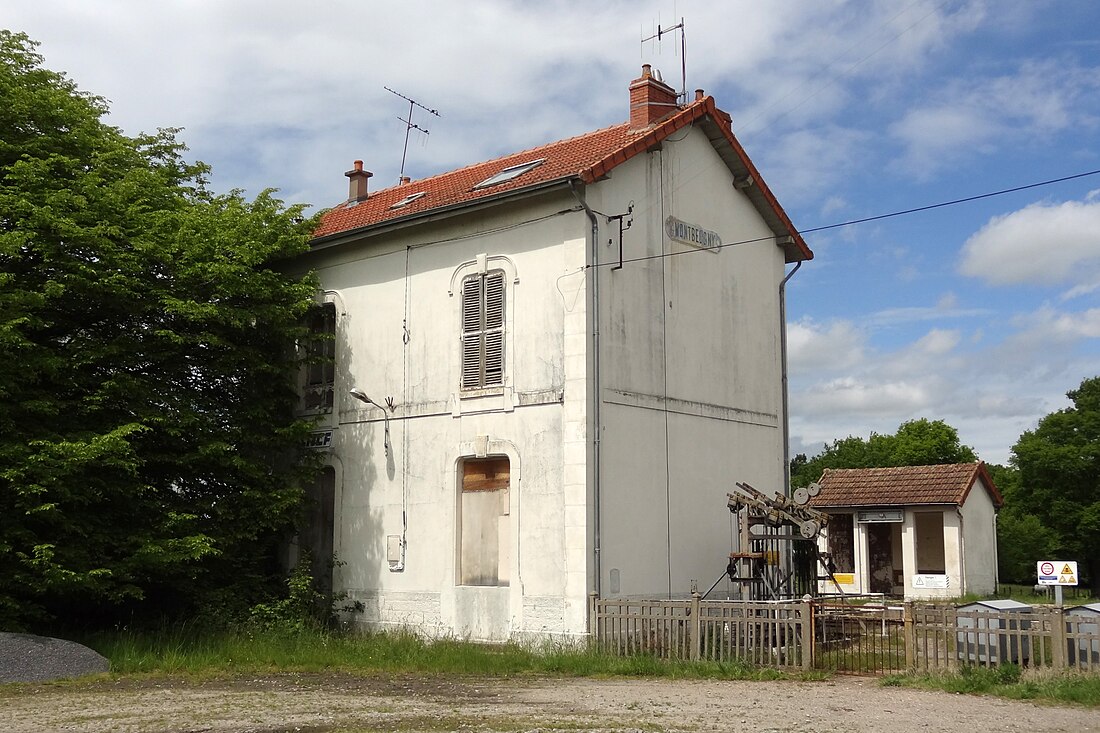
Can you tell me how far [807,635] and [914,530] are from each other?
19601 mm

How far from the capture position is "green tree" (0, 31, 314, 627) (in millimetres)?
16016

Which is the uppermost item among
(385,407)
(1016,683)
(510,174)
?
(510,174)

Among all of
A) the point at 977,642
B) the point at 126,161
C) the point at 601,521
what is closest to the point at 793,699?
the point at 977,642

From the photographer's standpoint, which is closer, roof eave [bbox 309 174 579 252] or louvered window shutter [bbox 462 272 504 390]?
roof eave [bbox 309 174 579 252]

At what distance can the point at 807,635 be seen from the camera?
14.3 m

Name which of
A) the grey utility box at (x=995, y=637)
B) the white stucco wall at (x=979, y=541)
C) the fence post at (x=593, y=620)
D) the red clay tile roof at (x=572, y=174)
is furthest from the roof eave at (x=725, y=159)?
the white stucco wall at (x=979, y=541)

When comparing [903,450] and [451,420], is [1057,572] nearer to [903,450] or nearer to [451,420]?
[451,420]

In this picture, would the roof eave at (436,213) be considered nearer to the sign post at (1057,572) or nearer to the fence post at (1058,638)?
the fence post at (1058,638)

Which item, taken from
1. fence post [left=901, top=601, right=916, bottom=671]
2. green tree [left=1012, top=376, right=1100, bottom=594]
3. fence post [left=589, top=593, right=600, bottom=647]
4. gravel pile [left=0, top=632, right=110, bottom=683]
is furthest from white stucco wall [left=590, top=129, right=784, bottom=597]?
green tree [left=1012, top=376, right=1100, bottom=594]

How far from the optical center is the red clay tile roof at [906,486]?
31.5 meters

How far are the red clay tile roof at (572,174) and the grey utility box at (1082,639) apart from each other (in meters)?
8.91

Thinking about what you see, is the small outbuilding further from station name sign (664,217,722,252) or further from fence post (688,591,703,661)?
fence post (688,591,703,661)

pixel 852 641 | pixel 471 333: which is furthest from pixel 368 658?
pixel 852 641

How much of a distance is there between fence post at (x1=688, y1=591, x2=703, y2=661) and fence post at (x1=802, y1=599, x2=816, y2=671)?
4.66 feet
